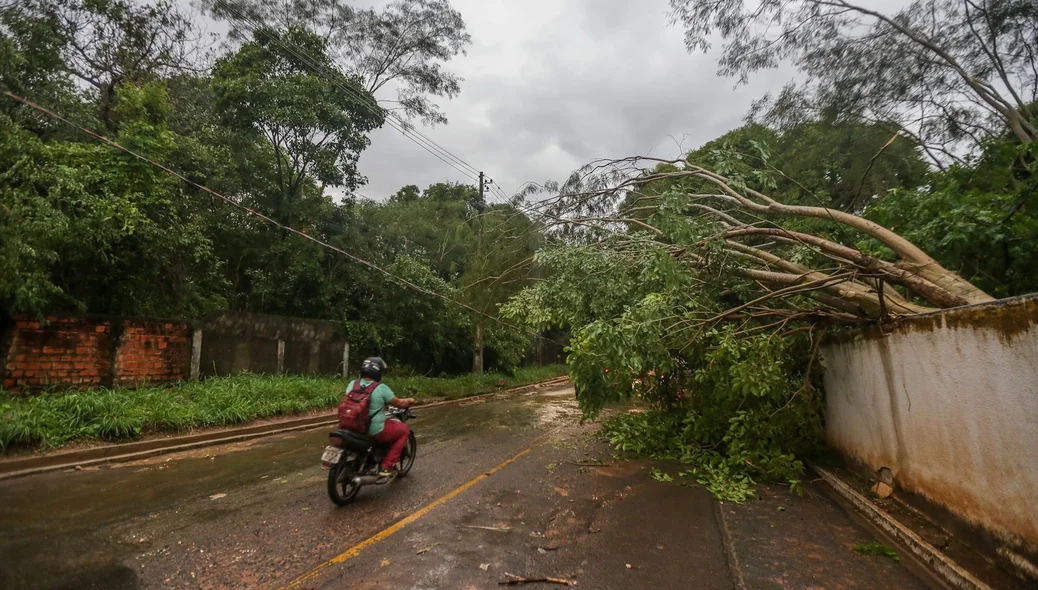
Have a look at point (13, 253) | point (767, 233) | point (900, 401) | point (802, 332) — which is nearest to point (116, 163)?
point (13, 253)

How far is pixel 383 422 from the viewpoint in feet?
17.6

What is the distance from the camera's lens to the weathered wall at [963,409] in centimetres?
350

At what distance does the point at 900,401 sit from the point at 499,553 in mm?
4136

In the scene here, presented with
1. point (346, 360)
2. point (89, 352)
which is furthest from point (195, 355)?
point (346, 360)

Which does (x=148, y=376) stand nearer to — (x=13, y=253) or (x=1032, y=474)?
(x=13, y=253)

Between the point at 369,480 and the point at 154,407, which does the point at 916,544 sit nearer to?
the point at 369,480

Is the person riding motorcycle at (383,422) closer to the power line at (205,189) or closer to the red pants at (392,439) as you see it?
the red pants at (392,439)

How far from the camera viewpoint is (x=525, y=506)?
Answer: 5.18 meters

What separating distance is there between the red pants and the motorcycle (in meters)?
0.06

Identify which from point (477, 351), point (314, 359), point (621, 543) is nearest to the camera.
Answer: point (621, 543)

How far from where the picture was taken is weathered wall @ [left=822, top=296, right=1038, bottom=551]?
350cm

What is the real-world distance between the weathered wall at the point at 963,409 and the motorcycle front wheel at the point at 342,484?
5110 millimetres

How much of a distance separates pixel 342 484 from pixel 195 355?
8.31 metres

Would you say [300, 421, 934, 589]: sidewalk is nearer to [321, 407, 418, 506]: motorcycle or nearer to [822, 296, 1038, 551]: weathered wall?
[822, 296, 1038, 551]: weathered wall
